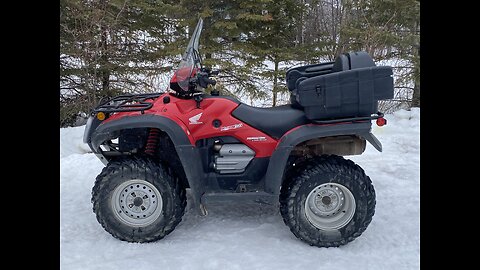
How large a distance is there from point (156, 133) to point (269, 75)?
6.67 meters

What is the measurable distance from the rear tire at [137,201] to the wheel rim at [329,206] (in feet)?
3.78

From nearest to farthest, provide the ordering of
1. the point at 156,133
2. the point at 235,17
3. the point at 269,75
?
the point at 156,133 → the point at 235,17 → the point at 269,75

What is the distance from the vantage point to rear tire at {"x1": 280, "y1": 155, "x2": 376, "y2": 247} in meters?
3.31

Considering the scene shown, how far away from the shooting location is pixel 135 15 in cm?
974

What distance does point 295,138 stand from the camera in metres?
3.27

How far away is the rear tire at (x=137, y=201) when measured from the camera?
3.34 metres

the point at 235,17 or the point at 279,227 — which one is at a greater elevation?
the point at 235,17

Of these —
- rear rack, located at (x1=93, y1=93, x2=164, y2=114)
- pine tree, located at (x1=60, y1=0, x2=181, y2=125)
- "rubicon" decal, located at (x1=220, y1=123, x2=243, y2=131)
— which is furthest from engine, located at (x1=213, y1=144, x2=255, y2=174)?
pine tree, located at (x1=60, y1=0, x2=181, y2=125)

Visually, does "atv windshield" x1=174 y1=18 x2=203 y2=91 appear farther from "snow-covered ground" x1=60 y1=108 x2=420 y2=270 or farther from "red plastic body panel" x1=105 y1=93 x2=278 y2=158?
"snow-covered ground" x1=60 y1=108 x2=420 y2=270

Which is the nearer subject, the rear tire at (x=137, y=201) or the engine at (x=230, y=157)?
the rear tire at (x=137, y=201)

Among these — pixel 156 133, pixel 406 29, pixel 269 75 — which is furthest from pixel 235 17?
pixel 156 133

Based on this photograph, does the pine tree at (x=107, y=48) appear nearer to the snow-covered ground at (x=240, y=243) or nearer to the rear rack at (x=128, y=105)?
the snow-covered ground at (x=240, y=243)

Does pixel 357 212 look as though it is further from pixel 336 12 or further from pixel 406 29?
pixel 336 12

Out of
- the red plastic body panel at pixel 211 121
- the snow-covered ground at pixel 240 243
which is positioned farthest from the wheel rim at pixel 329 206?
the red plastic body panel at pixel 211 121
